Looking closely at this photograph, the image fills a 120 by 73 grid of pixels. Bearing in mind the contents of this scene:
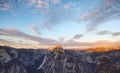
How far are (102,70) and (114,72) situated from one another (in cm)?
407

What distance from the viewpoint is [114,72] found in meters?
71.6

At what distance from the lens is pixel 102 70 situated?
72125 millimetres

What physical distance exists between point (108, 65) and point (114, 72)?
10.6ft

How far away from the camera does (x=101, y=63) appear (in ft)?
239

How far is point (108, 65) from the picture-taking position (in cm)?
7338

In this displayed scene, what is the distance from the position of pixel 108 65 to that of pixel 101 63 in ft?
8.88

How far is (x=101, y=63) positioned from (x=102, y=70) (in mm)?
2438

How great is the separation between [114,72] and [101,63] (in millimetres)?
5257
